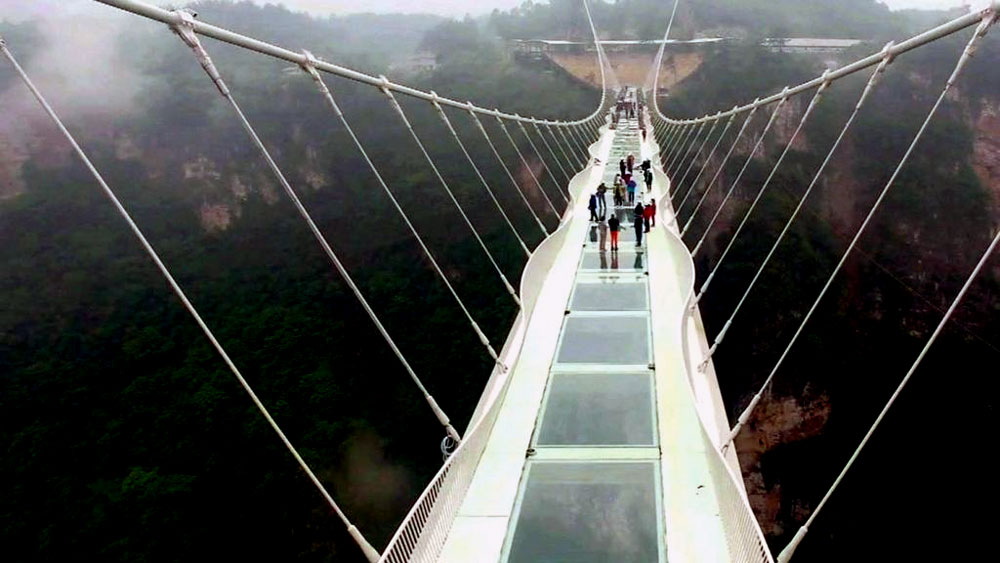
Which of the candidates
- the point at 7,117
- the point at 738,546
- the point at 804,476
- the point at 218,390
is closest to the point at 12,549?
the point at 218,390

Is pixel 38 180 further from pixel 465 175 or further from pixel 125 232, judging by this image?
pixel 465 175

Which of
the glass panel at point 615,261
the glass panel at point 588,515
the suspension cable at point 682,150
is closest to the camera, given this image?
the glass panel at point 588,515

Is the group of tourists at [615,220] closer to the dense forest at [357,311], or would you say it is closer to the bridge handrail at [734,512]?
the bridge handrail at [734,512]

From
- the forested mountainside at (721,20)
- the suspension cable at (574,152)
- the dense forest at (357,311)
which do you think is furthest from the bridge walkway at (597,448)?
the forested mountainside at (721,20)

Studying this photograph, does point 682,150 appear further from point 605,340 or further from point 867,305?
point 605,340

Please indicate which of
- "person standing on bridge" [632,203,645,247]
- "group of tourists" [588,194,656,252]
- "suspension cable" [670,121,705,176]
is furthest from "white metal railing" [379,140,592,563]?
"suspension cable" [670,121,705,176]

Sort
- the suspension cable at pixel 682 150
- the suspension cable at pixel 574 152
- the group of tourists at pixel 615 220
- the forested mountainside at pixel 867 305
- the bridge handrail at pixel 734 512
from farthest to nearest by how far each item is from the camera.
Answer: the suspension cable at pixel 682 150 → the forested mountainside at pixel 867 305 → the suspension cable at pixel 574 152 → the group of tourists at pixel 615 220 → the bridge handrail at pixel 734 512

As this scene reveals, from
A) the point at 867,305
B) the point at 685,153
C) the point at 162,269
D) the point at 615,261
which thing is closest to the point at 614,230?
the point at 615,261
